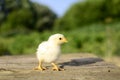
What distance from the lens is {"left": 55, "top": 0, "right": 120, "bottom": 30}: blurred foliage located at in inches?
1129

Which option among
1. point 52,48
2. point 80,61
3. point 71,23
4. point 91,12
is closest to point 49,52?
point 52,48

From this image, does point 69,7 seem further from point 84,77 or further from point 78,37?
point 84,77

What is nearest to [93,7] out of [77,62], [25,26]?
[25,26]

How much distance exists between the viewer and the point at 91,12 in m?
28.9

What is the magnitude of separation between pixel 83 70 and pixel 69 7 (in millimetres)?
26469

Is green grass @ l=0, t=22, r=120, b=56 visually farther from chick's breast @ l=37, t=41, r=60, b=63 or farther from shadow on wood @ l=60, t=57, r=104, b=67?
chick's breast @ l=37, t=41, r=60, b=63

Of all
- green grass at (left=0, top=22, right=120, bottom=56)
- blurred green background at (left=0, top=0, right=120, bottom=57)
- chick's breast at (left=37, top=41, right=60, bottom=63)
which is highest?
blurred green background at (left=0, top=0, right=120, bottom=57)

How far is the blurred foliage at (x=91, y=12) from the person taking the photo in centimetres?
2868

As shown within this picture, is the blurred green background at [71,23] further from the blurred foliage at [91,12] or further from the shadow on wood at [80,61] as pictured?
the shadow on wood at [80,61]

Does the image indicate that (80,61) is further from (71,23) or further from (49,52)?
(71,23)

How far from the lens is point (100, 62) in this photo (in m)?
5.25

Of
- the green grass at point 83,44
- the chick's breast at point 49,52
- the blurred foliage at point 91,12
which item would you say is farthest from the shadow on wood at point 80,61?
the blurred foliage at point 91,12

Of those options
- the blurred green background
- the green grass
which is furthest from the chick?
the blurred green background

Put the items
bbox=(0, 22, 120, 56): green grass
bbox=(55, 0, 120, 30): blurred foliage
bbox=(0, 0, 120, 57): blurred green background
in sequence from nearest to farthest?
1. bbox=(0, 22, 120, 56): green grass
2. bbox=(0, 0, 120, 57): blurred green background
3. bbox=(55, 0, 120, 30): blurred foliage
